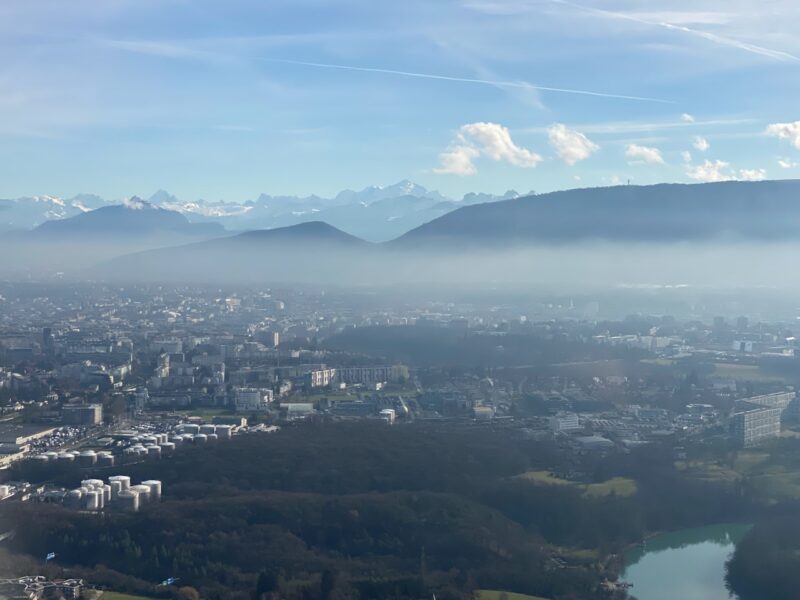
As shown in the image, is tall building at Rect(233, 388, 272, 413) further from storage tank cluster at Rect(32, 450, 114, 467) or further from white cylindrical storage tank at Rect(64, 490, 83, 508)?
white cylindrical storage tank at Rect(64, 490, 83, 508)

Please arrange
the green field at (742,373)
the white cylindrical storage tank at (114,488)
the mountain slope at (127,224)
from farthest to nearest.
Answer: the mountain slope at (127,224) → the green field at (742,373) → the white cylindrical storage tank at (114,488)

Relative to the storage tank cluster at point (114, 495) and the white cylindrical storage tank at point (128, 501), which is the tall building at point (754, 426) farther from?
the white cylindrical storage tank at point (128, 501)

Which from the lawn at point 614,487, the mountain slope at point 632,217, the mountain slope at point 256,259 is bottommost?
the lawn at point 614,487

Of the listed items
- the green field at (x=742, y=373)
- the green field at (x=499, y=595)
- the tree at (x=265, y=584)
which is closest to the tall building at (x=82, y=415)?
the tree at (x=265, y=584)

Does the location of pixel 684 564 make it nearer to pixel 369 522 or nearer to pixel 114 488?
pixel 369 522

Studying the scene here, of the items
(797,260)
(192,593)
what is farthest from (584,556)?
(797,260)

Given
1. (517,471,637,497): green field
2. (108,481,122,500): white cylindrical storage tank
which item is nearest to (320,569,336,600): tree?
(108,481,122,500): white cylindrical storage tank

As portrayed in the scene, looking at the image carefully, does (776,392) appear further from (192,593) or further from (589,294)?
(589,294)

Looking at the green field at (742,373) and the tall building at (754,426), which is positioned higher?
the green field at (742,373)
